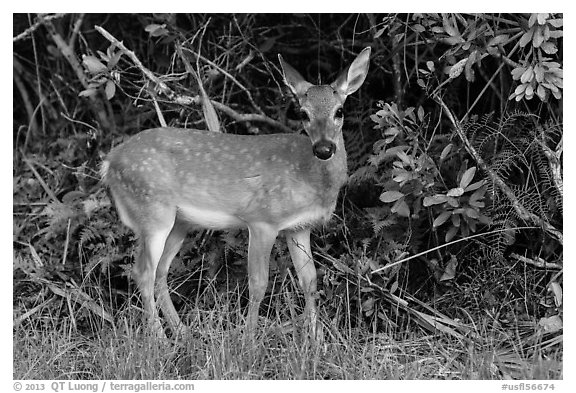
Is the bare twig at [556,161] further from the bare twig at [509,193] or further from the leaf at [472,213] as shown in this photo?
the leaf at [472,213]

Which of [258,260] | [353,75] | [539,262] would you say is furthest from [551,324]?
[353,75]

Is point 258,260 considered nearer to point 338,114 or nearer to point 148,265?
point 148,265

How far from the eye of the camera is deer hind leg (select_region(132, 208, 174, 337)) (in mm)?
6816

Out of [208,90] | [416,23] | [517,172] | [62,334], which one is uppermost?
[416,23]

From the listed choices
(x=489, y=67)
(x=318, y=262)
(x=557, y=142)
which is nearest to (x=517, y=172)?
(x=557, y=142)

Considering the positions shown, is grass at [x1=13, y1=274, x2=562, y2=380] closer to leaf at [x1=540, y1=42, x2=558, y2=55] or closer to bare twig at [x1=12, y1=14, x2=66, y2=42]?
leaf at [x1=540, y1=42, x2=558, y2=55]

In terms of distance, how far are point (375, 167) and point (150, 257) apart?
70.0 inches

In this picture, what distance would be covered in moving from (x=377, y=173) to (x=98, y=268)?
2274 mm

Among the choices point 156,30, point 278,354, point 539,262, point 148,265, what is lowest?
point 278,354

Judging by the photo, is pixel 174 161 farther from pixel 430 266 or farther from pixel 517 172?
pixel 517 172

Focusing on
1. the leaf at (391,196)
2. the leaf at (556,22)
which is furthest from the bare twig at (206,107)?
the leaf at (556,22)

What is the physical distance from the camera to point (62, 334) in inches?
275

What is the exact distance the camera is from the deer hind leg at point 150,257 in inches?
268

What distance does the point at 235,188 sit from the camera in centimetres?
687
